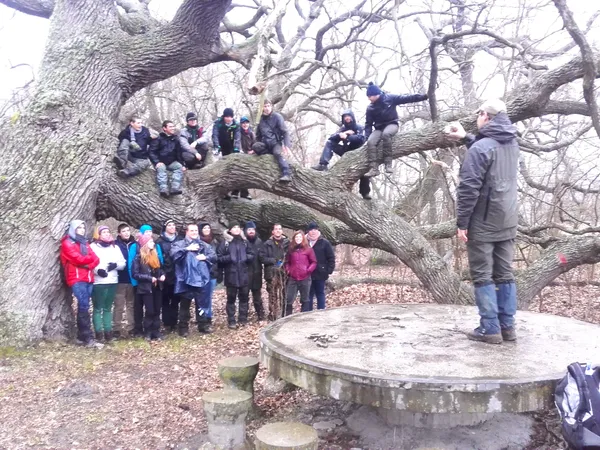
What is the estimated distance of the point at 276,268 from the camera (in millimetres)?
9297

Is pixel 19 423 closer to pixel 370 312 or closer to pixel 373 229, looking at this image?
pixel 370 312

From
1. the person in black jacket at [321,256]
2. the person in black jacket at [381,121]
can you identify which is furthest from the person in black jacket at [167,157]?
the person in black jacket at [381,121]

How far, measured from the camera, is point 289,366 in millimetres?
4699

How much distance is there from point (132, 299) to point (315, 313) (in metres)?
3.44

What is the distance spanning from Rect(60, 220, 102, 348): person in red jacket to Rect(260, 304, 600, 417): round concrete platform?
3.17 meters

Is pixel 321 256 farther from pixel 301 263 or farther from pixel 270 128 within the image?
pixel 270 128

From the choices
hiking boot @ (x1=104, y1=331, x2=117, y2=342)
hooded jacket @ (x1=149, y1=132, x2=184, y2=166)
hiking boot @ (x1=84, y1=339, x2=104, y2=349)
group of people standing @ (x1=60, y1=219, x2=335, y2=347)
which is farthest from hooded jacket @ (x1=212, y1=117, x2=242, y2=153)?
hiking boot @ (x1=84, y1=339, x2=104, y2=349)

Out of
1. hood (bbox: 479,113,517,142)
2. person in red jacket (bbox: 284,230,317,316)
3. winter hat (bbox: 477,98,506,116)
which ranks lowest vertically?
person in red jacket (bbox: 284,230,317,316)

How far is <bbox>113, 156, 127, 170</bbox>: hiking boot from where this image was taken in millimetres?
8837

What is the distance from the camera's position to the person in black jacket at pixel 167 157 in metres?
9.06

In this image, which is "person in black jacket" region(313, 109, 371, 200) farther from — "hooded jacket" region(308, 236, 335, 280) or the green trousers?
the green trousers

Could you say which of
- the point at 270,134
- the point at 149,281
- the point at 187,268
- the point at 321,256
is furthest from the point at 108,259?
the point at 321,256

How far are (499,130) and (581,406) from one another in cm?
233

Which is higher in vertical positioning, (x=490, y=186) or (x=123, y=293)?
(x=490, y=186)
